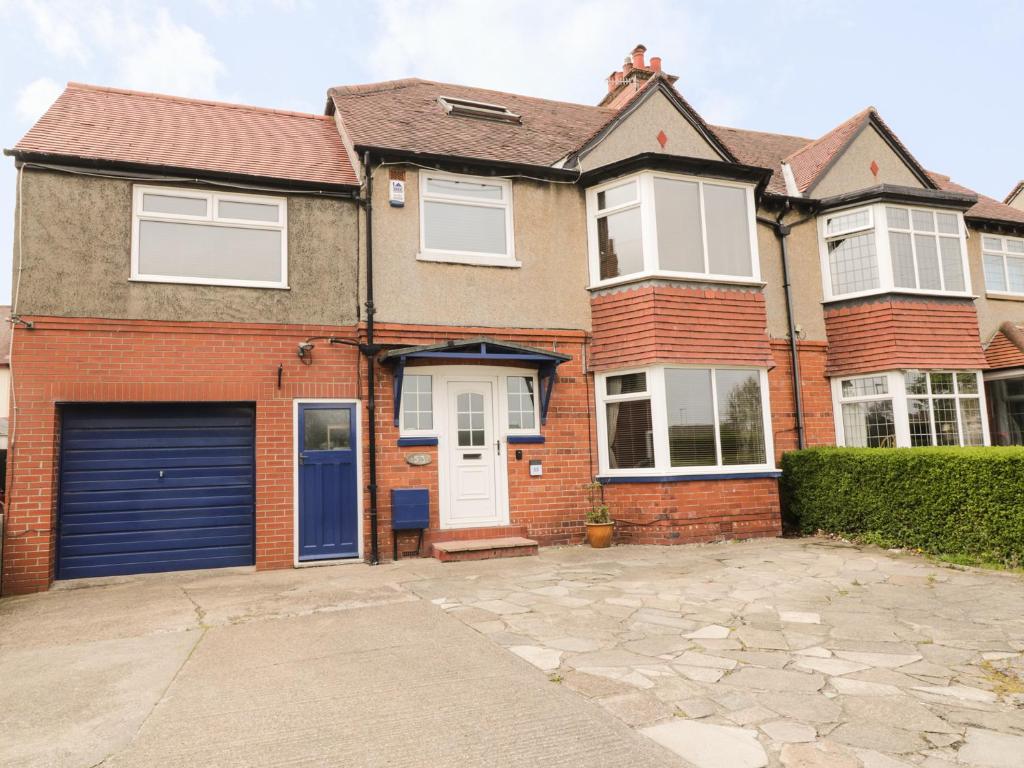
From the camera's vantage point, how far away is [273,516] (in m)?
8.55

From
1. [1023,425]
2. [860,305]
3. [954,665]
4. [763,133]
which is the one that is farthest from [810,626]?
[763,133]

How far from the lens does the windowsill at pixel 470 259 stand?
965cm

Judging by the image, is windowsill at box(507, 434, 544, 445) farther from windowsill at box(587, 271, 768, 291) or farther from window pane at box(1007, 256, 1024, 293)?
window pane at box(1007, 256, 1024, 293)

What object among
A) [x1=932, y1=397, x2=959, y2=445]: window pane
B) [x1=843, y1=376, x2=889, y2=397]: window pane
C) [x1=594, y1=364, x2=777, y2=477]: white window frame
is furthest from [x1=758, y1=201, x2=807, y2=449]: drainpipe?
[x1=932, y1=397, x2=959, y2=445]: window pane

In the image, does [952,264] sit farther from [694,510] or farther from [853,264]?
[694,510]

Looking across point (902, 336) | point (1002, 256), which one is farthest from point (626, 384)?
point (1002, 256)

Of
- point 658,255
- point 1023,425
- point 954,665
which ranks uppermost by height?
point 658,255

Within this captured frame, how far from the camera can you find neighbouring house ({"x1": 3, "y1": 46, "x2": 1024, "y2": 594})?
8.19m

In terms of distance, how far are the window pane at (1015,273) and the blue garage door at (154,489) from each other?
14417 millimetres

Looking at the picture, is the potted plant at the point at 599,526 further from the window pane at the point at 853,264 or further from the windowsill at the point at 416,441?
the window pane at the point at 853,264

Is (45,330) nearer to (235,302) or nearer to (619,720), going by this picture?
(235,302)

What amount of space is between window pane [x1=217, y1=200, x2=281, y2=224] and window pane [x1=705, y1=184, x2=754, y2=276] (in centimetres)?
631

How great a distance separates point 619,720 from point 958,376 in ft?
36.2

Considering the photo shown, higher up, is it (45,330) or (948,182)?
(948,182)
